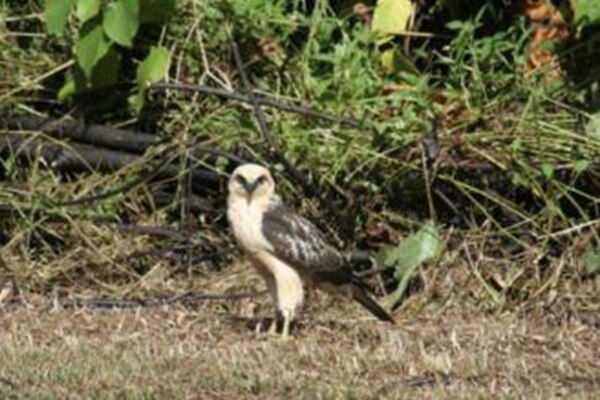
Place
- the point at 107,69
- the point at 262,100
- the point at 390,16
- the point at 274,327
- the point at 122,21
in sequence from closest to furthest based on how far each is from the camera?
the point at 274,327, the point at 122,21, the point at 262,100, the point at 107,69, the point at 390,16

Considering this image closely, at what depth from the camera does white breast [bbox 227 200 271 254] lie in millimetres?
9586

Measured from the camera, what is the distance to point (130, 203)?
11227 mm

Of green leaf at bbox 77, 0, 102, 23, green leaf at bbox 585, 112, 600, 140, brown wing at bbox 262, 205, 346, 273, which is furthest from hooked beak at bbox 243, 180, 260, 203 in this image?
green leaf at bbox 585, 112, 600, 140

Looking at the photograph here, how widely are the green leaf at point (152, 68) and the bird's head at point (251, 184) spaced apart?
4.32 ft

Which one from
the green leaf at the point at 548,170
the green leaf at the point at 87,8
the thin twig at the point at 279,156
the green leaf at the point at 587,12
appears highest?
the green leaf at the point at 587,12

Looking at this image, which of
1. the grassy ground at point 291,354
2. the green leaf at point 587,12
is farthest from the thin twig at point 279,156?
the green leaf at point 587,12

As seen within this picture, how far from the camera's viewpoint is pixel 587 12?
10.6 meters

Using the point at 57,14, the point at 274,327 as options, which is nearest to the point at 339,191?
the point at 274,327

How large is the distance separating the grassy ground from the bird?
0.58 feet

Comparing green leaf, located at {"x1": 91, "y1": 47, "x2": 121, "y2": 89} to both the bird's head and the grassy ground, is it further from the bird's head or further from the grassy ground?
the bird's head

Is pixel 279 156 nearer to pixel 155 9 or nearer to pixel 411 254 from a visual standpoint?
pixel 411 254

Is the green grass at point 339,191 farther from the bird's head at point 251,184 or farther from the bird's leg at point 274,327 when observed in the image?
the bird's head at point 251,184

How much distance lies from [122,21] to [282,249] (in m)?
1.68

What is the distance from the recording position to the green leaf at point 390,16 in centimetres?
1135
